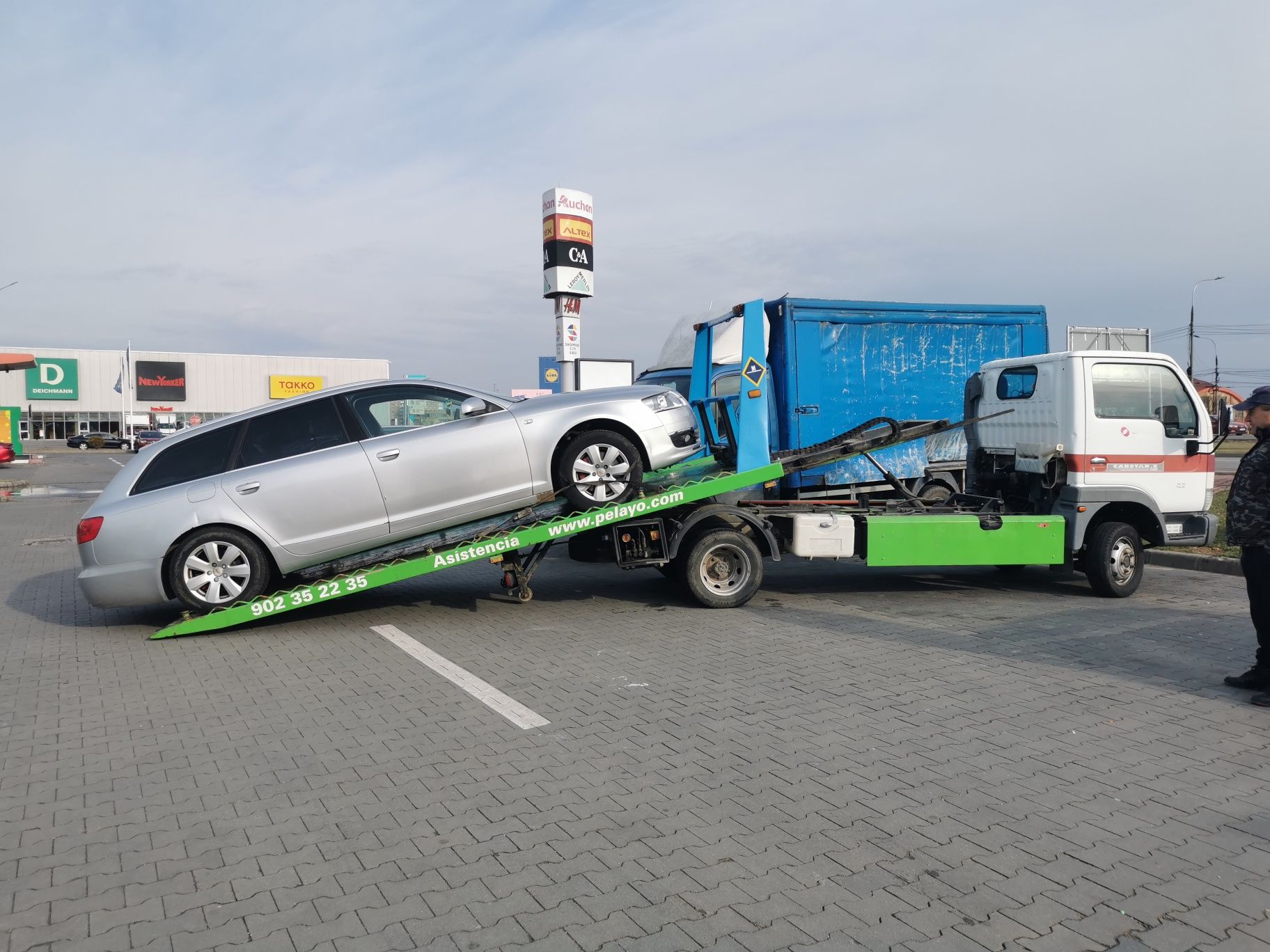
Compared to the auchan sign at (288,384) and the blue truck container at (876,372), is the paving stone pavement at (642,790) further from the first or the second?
the auchan sign at (288,384)

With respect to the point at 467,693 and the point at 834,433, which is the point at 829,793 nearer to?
the point at 467,693

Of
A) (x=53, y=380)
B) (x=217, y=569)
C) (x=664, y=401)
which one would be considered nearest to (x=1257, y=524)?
(x=664, y=401)

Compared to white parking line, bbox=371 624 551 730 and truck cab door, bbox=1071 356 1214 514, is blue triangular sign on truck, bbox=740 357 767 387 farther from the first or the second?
white parking line, bbox=371 624 551 730

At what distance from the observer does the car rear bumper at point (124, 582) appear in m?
7.31

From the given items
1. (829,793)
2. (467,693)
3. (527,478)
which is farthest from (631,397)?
(829,793)

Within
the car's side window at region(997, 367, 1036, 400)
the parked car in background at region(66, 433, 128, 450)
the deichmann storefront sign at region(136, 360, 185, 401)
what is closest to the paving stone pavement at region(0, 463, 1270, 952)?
the car's side window at region(997, 367, 1036, 400)

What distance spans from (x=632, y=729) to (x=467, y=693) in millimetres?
1254

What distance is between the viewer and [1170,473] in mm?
8938

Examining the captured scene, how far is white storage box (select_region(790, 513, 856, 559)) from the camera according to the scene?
855 centimetres

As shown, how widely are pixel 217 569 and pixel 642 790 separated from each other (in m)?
4.64

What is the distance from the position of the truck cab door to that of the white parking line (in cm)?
596

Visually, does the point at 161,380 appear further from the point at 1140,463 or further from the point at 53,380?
the point at 1140,463

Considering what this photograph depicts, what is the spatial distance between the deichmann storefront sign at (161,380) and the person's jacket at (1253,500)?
82851mm

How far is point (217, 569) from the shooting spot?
742 cm
